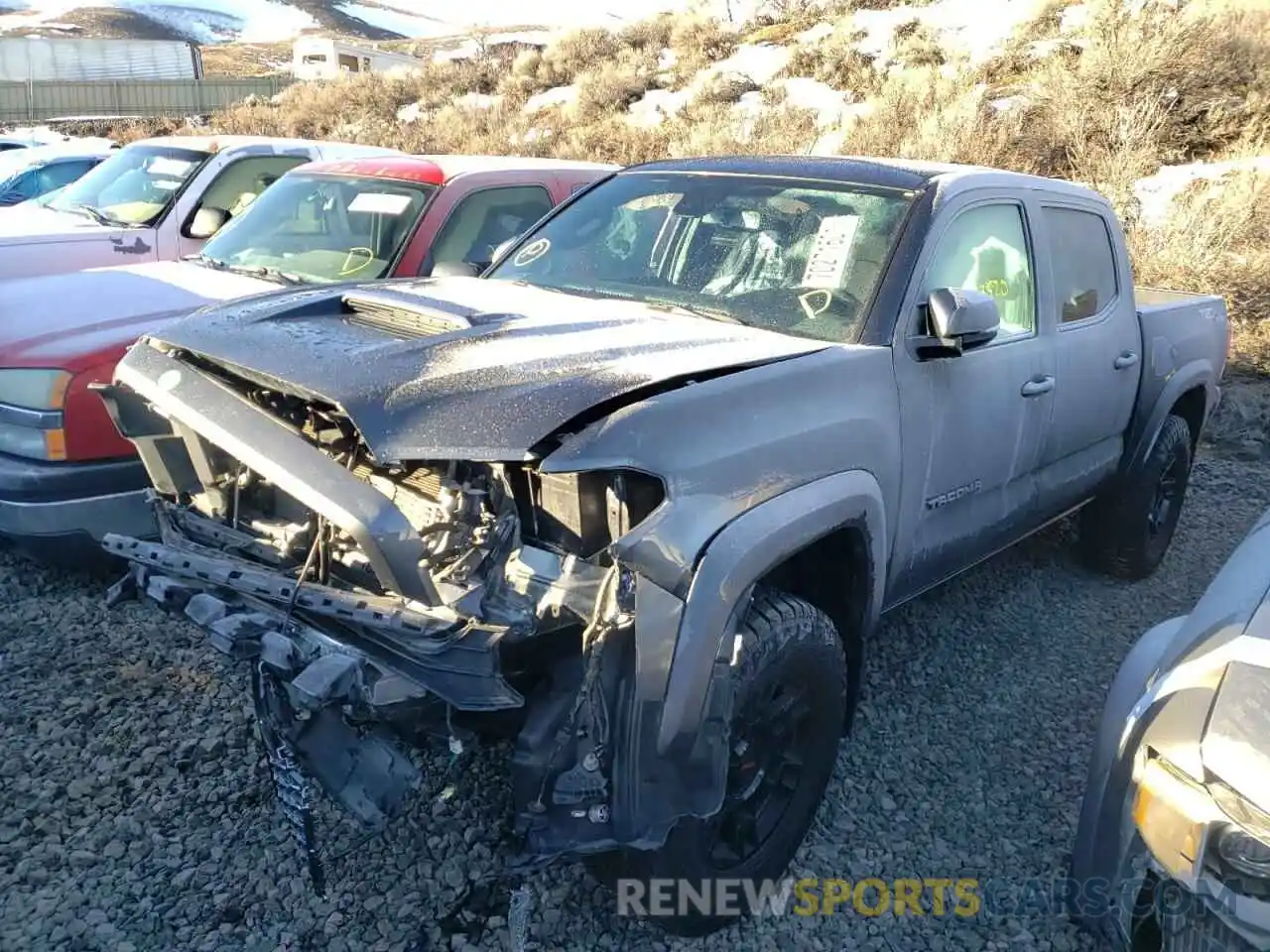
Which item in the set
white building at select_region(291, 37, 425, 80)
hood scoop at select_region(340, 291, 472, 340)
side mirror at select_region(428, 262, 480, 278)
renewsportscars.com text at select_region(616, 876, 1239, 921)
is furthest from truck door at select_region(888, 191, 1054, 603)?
white building at select_region(291, 37, 425, 80)

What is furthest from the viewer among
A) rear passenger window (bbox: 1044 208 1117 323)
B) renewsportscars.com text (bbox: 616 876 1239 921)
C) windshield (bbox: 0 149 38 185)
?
windshield (bbox: 0 149 38 185)

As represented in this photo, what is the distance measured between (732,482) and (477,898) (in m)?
1.32

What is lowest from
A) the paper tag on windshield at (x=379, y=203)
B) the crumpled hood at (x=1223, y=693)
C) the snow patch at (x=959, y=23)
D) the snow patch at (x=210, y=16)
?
the crumpled hood at (x=1223, y=693)

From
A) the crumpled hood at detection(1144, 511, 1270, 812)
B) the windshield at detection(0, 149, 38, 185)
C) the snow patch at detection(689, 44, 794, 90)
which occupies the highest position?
the snow patch at detection(689, 44, 794, 90)

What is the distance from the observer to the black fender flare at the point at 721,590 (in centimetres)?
220

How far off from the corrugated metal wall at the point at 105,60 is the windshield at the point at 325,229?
37243mm

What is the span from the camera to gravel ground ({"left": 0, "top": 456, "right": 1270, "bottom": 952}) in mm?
2641

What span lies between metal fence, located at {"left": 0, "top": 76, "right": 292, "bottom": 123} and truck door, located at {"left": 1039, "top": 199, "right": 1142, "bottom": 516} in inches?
1145

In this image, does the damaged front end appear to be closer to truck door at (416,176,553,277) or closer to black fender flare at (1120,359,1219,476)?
truck door at (416,176,553,277)

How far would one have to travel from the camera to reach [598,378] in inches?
93.9

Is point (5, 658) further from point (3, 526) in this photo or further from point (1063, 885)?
point (1063, 885)

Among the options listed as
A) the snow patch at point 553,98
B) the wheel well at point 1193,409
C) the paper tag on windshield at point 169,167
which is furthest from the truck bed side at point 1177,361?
the snow patch at point 553,98

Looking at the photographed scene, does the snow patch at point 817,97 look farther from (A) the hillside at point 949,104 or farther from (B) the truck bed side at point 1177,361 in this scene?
(B) the truck bed side at point 1177,361

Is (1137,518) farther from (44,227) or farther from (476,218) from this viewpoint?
(44,227)
